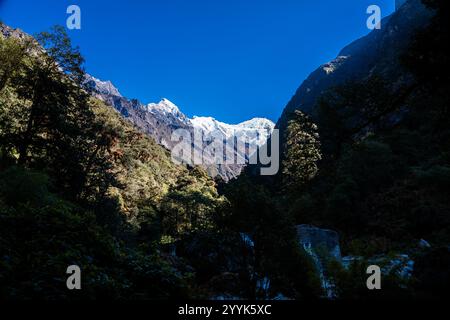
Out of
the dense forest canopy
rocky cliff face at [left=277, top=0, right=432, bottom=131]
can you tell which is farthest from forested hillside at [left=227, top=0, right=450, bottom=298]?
rocky cliff face at [left=277, top=0, right=432, bottom=131]

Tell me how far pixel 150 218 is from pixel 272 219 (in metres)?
32.0

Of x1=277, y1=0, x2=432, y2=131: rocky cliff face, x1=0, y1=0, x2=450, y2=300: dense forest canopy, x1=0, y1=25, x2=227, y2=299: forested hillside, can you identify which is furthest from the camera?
x1=277, y1=0, x2=432, y2=131: rocky cliff face

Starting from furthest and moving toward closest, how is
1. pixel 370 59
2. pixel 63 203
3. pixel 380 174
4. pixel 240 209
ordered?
pixel 370 59
pixel 380 174
pixel 63 203
pixel 240 209

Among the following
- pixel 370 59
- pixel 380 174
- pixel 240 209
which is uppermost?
pixel 370 59

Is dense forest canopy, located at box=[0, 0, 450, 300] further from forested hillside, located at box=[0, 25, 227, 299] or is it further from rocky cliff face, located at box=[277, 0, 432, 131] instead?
rocky cliff face, located at box=[277, 0, 432, 131]

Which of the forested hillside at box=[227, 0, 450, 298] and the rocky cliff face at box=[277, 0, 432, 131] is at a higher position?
the rocky cliff face at box=[277, 0, 432, 131]

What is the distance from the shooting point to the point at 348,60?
4432 inches

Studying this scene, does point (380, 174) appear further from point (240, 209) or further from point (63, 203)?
point (63, 203)

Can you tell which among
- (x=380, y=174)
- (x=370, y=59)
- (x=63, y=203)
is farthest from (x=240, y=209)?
(x=370, y=59)

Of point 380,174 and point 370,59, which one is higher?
point 370,59
